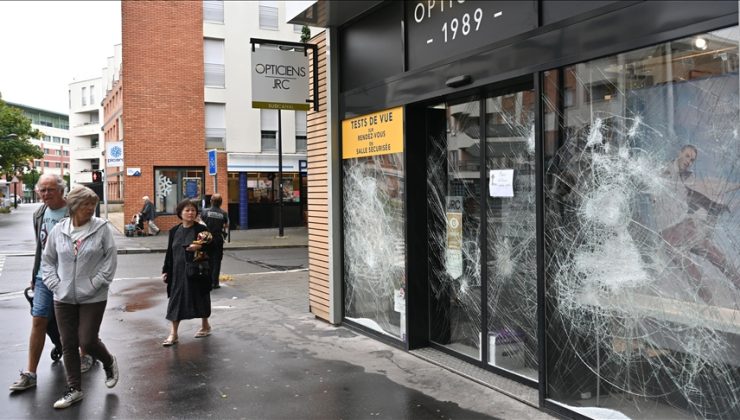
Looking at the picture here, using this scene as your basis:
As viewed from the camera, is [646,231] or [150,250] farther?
[150,250]

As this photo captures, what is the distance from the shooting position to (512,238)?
17.2ft

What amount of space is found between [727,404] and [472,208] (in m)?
2.74

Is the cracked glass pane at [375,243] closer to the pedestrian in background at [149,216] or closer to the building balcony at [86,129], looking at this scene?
the pedestrian in background at [149,216]

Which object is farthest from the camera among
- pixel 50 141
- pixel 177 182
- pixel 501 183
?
pixel 50 141

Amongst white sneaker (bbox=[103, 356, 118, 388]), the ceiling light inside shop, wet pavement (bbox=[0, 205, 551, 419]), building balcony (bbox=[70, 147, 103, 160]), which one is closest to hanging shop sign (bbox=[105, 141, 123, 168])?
wet pavement (bbox=[0, 205, 551, 419])

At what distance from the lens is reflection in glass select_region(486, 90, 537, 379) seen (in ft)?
16.6

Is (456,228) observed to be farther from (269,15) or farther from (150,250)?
(269,15)

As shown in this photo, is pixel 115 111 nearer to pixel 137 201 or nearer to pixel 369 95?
pixel 137 201

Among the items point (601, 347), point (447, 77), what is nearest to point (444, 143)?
point (447, 77)

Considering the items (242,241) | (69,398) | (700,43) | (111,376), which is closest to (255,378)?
(111,376)

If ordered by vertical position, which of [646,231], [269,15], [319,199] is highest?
[269,15]

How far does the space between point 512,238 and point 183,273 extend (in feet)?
12.3

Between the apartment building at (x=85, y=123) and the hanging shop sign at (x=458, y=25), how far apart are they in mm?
74851

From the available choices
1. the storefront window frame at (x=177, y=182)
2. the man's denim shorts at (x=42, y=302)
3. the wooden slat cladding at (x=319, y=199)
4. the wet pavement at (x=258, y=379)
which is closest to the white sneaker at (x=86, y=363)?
the wet pavement at (x=258, y=379)
